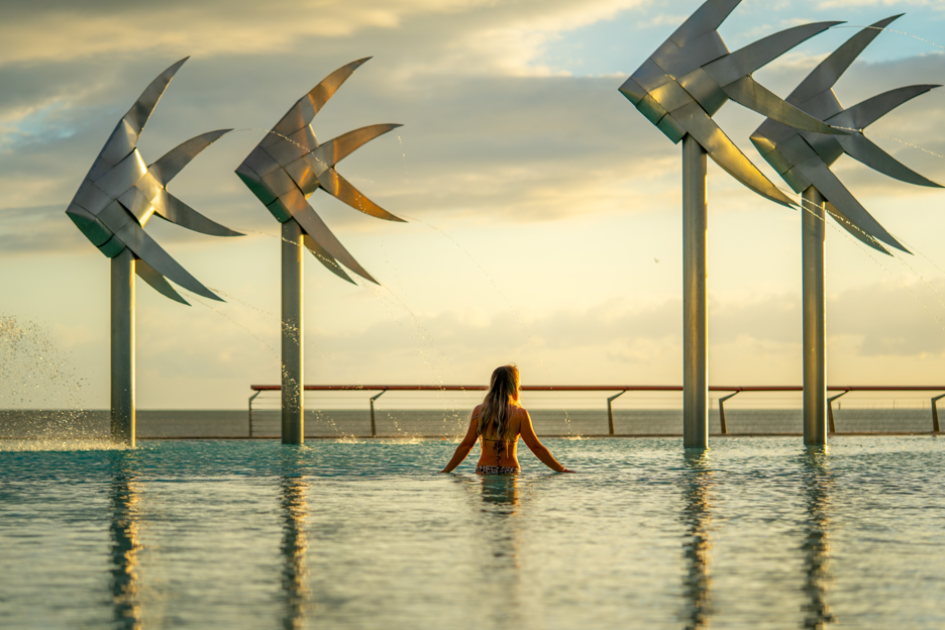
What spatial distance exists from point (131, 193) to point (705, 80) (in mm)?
8782

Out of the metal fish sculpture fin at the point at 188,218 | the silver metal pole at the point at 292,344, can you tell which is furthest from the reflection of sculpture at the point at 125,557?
the metal fish sculpture fin at the point at 188,218

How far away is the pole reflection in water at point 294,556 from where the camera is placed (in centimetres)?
400

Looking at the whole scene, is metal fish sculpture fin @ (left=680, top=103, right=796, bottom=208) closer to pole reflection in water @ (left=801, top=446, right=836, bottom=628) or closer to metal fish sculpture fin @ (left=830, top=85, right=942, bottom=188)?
metal fish sculpture fin @ (left=830, top=85, right=942, bottom=188)

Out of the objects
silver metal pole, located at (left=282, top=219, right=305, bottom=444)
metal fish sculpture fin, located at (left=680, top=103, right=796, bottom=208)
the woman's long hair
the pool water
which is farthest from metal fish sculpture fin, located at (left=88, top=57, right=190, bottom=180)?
the woman's long hair

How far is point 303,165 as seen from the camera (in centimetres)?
1734

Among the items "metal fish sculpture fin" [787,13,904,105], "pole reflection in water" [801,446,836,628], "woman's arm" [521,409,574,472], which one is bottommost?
"pole reflection in water" [801,446,836,628]

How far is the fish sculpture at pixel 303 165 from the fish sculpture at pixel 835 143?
6699mm

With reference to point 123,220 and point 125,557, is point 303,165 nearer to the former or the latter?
point 123,220

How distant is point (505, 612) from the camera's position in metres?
3.98

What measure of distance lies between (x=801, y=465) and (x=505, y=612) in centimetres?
863

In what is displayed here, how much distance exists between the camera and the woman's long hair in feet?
30.6

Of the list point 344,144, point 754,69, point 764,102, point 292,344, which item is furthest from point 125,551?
point 344,144

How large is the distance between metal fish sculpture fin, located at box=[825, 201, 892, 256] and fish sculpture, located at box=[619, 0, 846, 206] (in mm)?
1997

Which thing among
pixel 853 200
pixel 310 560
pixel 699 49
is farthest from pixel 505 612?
pixel 853 200
